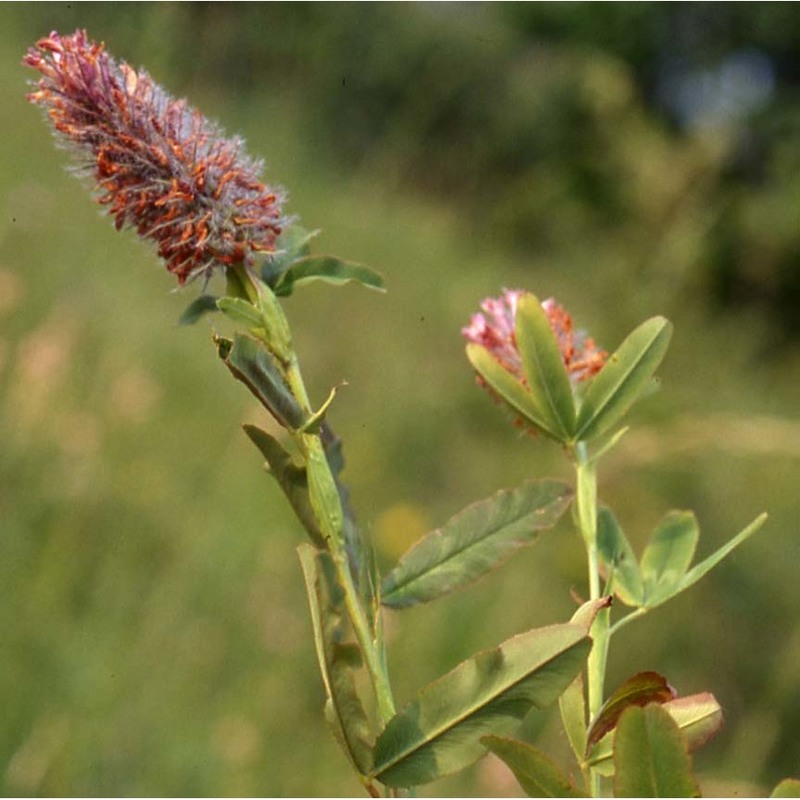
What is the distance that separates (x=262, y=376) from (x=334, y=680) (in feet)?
0.24

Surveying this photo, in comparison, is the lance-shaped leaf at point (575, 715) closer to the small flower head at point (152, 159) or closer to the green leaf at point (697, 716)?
the green leaf at point (697, 716)

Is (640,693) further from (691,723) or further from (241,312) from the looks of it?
(241,312)

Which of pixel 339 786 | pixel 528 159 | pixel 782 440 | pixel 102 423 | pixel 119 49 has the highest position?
pixel 528 159

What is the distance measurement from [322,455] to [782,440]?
109cm

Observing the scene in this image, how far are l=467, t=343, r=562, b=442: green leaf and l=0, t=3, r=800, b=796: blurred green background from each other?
8 cm

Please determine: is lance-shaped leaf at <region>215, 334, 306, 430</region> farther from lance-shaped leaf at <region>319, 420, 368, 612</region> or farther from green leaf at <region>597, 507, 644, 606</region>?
green leaf at <region>597, 507, 644, 606</region>

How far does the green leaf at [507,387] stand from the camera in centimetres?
34

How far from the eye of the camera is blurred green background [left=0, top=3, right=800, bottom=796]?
4.65 ft

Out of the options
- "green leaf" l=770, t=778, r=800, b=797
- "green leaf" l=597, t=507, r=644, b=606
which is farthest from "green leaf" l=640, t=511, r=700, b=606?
"green leaf" l=770, t=778, r=800, b=797

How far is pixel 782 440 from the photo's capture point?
1.27 meters

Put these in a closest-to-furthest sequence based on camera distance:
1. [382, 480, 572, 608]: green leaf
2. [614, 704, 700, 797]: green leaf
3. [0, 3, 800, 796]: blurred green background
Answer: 1. [614, 704, 700, 797]: green leaf
2. [382, 480, 572, 608]: green leaf
3. [0, 3, 800, 796]: blurred green background

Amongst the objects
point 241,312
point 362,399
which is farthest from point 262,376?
point 362,399

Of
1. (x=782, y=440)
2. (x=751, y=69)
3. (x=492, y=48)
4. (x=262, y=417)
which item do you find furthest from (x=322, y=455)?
(x=751, y=69)

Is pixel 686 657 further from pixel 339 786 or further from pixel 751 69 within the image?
pixel 751 69
